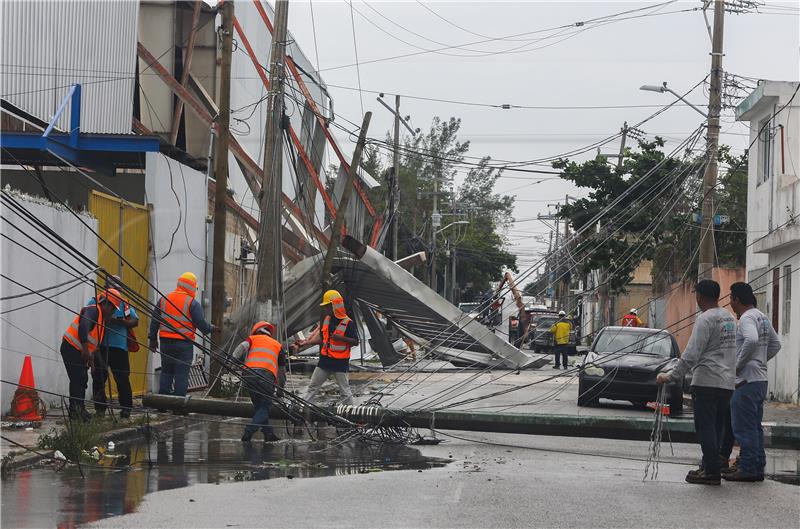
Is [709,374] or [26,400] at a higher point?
[709,374]

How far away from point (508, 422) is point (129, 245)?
7.73 m

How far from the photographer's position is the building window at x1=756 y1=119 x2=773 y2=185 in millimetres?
23109

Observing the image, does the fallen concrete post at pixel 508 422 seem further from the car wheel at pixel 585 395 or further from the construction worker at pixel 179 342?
the car wheel at pixel 585 395

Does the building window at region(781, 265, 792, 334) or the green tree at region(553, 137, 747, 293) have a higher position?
the green tree at region(553, 137, 747, 293)

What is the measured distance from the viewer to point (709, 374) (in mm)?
9539

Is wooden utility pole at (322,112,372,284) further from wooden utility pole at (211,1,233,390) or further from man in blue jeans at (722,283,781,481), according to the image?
man in blue jeans at (722,283,781,481)

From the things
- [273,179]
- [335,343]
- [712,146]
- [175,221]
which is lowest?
[335,343]

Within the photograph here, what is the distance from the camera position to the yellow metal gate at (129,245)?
607 inches

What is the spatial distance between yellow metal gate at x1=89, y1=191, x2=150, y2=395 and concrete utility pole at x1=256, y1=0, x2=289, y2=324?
6.73 ft

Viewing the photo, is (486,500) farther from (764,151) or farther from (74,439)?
(764,151)

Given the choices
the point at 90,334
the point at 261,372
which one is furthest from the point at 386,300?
the point at 261,372

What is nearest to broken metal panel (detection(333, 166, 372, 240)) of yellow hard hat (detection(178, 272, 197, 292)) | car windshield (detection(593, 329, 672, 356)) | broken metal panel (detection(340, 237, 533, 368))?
broken metal panel (detection(340, 237, 533, 368))

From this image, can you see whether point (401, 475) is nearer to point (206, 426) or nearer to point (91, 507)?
point (91, 507)

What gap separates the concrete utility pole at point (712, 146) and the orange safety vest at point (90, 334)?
1281 cm
